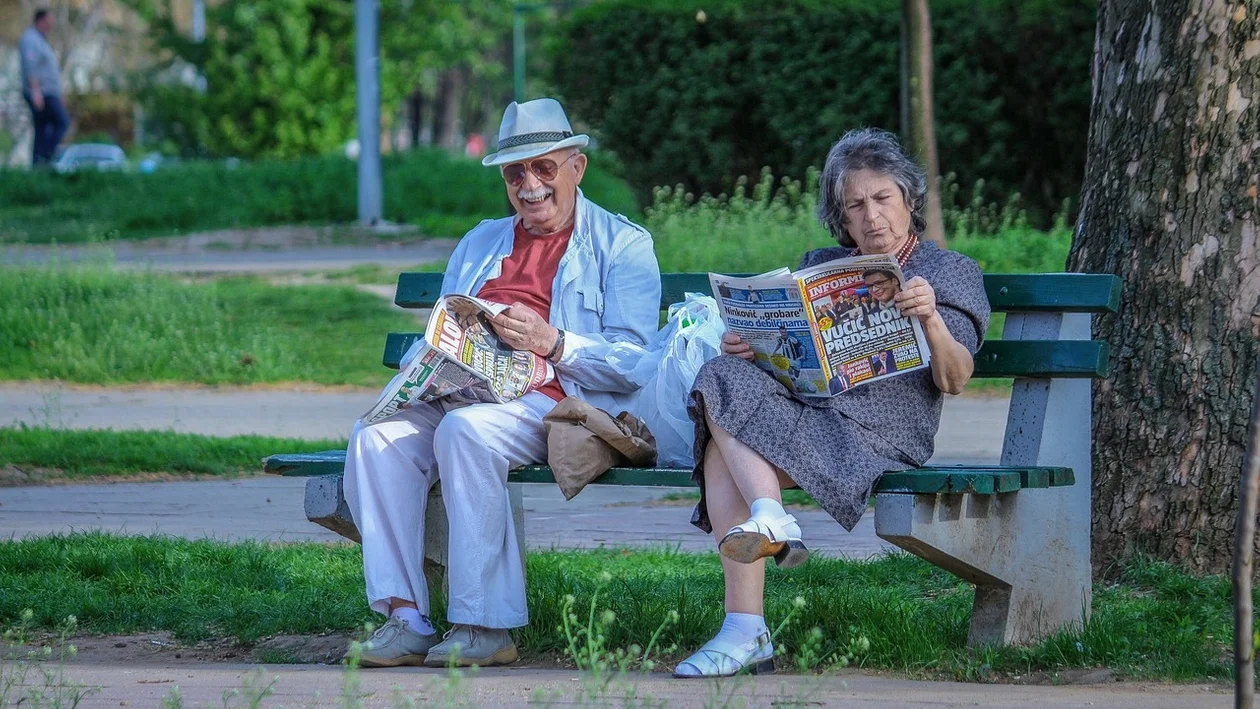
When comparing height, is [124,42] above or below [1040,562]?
above

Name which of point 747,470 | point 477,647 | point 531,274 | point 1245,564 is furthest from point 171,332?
point 1245,564

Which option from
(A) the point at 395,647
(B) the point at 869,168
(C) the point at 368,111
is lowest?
(A) the point at 395,647

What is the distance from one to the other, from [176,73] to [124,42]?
1372cm

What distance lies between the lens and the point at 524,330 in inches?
172

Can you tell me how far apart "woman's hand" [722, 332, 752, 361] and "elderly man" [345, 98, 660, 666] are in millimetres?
402

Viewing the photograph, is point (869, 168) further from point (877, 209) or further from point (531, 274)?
point (531, 274)

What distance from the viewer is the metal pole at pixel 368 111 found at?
54.4ft

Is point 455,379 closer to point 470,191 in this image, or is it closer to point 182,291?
point 182,291

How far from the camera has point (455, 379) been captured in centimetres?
431

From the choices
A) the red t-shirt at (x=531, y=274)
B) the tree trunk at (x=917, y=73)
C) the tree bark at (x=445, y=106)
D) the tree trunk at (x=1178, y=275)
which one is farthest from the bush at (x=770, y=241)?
the tree bark at (x=445, y=106)

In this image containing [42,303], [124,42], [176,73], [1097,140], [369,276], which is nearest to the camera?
[1097,140]

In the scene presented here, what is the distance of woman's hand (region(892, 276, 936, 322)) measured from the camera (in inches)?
152

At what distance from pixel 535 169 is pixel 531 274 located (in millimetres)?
296

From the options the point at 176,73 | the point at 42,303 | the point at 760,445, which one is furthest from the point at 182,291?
the point at 176,73
